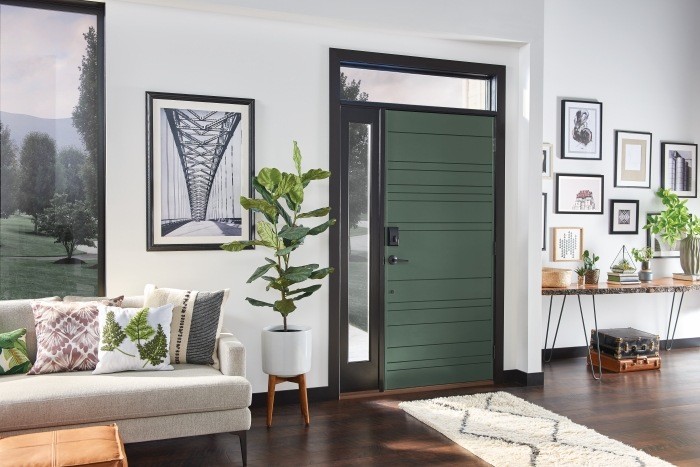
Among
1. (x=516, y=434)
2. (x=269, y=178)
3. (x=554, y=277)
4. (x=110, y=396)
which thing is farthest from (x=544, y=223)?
(x=110, y=396)

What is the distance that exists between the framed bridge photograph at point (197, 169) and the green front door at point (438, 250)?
1.10m

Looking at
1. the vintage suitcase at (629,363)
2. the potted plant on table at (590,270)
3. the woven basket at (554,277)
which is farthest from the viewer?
the potted plant on table at (590,270)

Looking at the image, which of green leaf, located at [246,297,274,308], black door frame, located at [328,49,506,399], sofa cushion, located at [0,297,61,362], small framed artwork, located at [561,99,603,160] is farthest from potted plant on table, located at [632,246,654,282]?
sofa cushion, located at [0,297,61,362]

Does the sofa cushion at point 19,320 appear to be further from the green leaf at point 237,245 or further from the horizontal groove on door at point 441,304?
the horizontal groove on door at point 441,304

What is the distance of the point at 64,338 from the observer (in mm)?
3508

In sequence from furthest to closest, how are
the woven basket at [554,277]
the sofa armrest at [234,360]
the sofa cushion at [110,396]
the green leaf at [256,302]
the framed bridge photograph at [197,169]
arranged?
the woven basket at [554,277] → the framed bridge photograph at [197,169] → the green leaf at [256,302] → the sofa armrest at [234,360] → the sofa cushion at [110,396]

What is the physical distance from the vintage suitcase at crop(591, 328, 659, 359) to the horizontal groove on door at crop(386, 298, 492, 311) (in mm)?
1287

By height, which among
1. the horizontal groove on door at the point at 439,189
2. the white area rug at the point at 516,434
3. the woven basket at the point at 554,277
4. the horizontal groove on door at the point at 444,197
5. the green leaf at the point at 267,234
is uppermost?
the horizontal groove on door at the point at 439,189

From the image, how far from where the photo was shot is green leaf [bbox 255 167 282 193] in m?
3.96

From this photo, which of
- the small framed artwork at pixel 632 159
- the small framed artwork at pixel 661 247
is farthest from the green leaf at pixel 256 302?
the small framed artwork at pixel 661 247

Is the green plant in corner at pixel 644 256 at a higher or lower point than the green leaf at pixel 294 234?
lower

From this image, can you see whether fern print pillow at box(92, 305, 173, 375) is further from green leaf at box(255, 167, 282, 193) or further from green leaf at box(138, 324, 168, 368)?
green leaf at box(255, 167, 282, 193)

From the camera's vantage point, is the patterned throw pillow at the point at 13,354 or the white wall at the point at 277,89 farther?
the white wall at the point at 277,89

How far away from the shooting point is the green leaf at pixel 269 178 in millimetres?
3961
